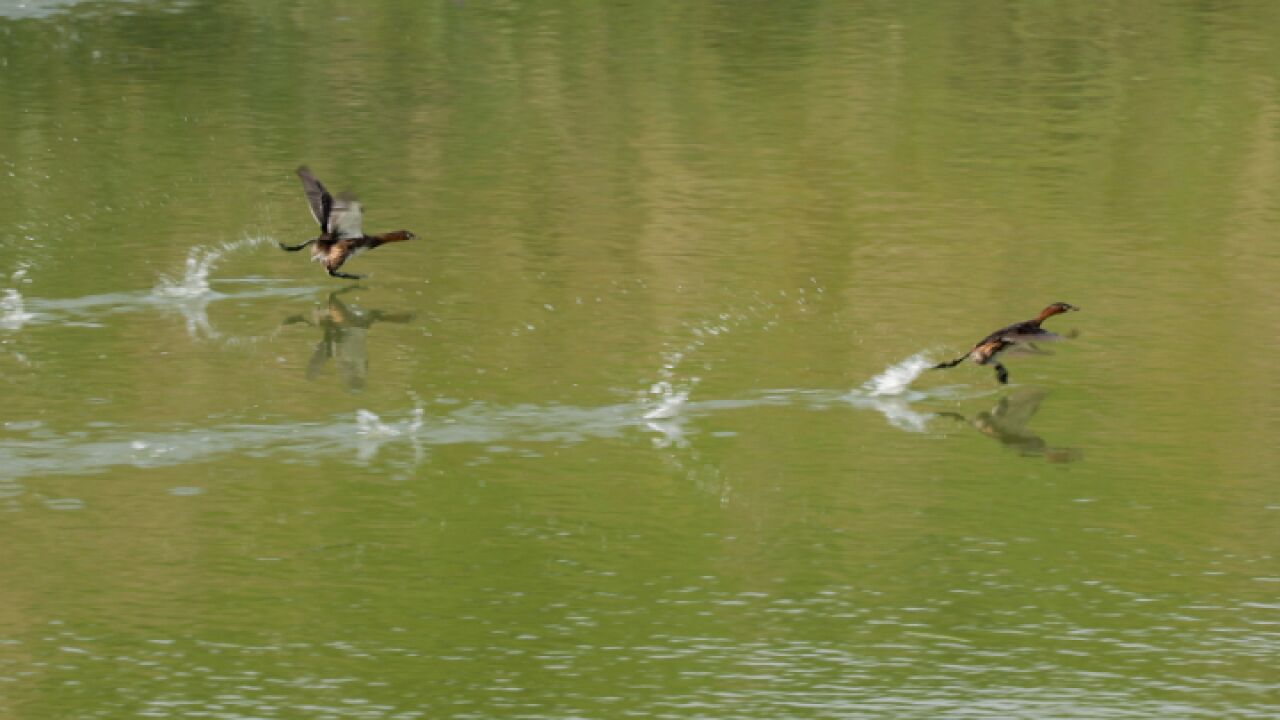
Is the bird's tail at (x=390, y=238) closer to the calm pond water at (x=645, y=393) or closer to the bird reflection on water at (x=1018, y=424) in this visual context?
the calm pond water at (x=645, y=393)

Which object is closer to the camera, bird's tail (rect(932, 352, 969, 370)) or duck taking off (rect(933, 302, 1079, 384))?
duck taking off (rect(933, 302, 1079, 384))

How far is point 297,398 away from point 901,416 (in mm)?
3676

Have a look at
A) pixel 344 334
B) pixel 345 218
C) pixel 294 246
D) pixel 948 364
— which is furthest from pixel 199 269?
pixel 948 364

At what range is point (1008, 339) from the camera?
15.2 m

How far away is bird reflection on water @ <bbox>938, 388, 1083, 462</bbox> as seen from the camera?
1397 centimetres

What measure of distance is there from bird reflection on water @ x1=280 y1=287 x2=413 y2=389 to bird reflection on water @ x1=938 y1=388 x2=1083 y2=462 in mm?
3876

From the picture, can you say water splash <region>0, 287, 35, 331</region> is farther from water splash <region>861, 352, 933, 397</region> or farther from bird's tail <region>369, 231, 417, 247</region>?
water splash <region>861, 352, 933, 397</region>

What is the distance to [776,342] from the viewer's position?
16.7 meters

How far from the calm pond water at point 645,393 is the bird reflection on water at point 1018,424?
1.9 inches

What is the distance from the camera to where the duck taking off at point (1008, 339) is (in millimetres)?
15148

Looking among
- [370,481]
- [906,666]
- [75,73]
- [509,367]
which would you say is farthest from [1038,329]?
[75,73]

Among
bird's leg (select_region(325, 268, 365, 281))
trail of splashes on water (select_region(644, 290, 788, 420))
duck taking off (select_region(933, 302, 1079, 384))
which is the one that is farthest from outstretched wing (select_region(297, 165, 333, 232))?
duck taking off (select_region(933, 302, 1079, 384))

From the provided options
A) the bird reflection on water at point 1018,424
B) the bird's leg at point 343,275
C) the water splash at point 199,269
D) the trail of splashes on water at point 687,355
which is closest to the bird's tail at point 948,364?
the bird reflection on water at point 1018,424

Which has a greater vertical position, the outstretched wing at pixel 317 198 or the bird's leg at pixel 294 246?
the outstretched wing at pixel 317 198
